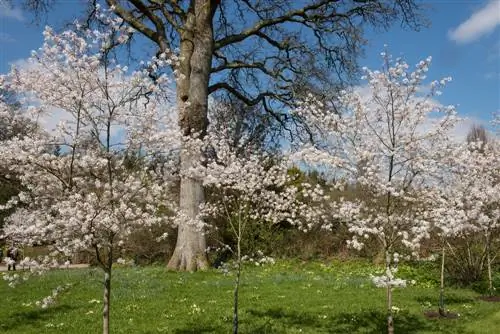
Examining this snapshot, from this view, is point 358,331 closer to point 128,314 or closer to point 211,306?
point 211,306

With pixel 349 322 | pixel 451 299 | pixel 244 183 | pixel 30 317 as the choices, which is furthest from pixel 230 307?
pixel 451 299

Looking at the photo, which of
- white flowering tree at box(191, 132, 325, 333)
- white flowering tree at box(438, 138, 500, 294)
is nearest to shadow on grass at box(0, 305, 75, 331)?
white flowering tree at box(191, 132, 325, 333)

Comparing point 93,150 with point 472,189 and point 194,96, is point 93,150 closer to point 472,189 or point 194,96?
point 472,189

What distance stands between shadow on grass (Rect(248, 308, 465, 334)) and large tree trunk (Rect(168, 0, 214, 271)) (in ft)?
19.9

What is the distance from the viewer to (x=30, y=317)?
30.6ft

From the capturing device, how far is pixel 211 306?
991 centimetres

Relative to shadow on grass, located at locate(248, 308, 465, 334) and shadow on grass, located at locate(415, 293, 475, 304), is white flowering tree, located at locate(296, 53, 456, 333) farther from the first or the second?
shadow on grass, located at locate(415, 293, 475, 304)

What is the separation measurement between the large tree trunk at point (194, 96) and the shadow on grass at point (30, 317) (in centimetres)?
522

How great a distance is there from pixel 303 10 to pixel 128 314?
1368 centimetres

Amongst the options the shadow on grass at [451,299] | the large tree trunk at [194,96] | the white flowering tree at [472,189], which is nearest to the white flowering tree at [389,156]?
the white flowering tree at [472,189]

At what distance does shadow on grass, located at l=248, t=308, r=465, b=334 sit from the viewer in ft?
26.3

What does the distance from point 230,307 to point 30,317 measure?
3772 mm

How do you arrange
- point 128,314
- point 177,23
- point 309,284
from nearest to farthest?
point 128,314
point 309,284
point 177,23

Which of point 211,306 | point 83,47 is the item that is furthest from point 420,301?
point 83,47
